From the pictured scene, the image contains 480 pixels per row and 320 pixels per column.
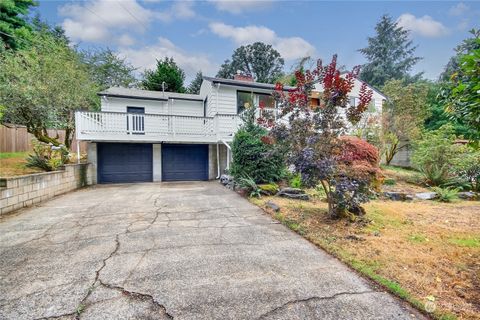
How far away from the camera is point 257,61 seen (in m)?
34.9

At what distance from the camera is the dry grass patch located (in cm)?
234

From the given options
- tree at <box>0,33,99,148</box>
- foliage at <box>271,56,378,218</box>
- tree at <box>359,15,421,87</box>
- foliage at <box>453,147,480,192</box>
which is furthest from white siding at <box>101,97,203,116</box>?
tree at <box>359,15,421,87</box>

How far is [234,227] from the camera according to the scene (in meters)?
4.46

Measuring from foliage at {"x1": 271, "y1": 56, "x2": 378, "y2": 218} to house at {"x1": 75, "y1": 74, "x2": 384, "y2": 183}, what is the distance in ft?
16.6

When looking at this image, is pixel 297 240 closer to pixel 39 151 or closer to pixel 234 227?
pixel 234 227

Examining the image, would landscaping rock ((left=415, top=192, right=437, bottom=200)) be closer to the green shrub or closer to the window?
the green shrub

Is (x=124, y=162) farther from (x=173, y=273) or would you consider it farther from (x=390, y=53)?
(x=390, y=53)

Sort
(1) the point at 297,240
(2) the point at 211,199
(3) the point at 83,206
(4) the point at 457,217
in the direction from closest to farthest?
(1) the point at 297,240, (4) the point at 457,217, (3) the point at 83,206, (2) the point at 211,199

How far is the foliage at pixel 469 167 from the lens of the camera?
7969mm

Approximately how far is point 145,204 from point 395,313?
5890 mm

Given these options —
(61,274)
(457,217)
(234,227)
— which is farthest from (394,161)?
(61,274)

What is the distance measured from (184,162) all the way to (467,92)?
10798mm

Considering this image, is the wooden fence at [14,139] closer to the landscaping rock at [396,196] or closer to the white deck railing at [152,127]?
the white deck railing at [152,127]

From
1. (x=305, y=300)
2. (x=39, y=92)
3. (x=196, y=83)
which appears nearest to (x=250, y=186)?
(x=305, y=300)
